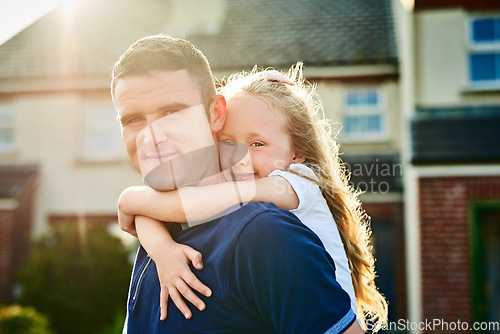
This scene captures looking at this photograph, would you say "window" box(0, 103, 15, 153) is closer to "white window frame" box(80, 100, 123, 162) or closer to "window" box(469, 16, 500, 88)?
"white window frame" box(80, 100, 123, 162)

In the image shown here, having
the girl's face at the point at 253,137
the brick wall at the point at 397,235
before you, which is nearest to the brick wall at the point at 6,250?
the brick wall at the point at 397,235

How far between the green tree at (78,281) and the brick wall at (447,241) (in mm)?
5574

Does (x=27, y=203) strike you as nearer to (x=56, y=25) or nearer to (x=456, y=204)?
(x=56, y=25)

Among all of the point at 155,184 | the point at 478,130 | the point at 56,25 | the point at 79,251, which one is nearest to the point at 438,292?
the point at 478,130

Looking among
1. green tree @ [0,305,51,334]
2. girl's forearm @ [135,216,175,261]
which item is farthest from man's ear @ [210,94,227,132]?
green tree @ [0,305,51,334]

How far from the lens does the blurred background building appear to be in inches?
346

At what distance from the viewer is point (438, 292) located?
28.9 ft

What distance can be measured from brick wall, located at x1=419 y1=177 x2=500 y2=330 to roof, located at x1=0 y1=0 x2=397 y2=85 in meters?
3.67

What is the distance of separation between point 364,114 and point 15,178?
26.6 ft

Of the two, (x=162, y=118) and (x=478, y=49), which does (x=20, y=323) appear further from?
(x=478, y=49)

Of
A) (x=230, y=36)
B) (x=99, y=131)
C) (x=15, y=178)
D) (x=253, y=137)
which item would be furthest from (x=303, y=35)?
(x=253, y=137)

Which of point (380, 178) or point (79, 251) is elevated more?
point (380, 178)

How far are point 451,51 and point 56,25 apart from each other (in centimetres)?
1102

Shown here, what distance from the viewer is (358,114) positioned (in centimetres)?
1173
